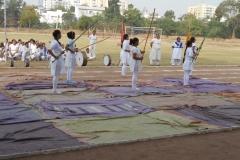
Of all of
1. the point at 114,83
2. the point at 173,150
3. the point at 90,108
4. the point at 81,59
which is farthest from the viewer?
the point at 81,59

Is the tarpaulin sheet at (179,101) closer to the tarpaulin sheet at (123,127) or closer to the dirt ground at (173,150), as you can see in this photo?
the tarpaulin sheet at (123,127)

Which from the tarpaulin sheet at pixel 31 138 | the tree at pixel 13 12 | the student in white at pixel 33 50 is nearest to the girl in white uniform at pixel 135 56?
the tarpaulin sheet at pixel 31 138

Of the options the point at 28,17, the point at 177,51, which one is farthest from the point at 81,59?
the point at 28,17

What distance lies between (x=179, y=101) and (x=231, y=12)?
164 feet

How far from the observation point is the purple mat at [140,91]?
31.0 ft

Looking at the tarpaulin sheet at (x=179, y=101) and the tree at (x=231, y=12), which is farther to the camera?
the tree at (x=231, y=12)

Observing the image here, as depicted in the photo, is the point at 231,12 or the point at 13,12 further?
the point at 13,12

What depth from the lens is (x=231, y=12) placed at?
55.1 metres

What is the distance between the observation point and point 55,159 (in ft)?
15.2

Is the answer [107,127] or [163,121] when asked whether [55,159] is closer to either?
[107,127]

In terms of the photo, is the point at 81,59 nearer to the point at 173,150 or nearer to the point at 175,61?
the point at 175,61

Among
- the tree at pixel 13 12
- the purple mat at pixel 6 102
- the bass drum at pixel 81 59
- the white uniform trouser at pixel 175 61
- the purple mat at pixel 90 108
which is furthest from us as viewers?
the tree at pixel 13 12

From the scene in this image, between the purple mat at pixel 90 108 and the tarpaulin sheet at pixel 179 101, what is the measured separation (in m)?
0.46

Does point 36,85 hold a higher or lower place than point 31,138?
higher
